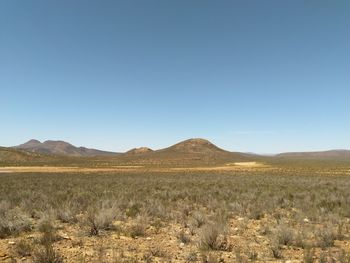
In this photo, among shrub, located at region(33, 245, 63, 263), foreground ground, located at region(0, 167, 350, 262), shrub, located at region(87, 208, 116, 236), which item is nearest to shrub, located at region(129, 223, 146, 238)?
foreground ground, located at region(0, 167, 350, 262)

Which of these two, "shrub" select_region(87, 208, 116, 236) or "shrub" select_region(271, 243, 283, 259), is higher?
"shrub" select_region(87, 208, 116, 236)

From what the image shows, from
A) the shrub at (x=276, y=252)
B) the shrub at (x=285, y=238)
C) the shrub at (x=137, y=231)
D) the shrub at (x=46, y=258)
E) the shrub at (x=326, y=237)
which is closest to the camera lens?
the shrub at (x=46, y=258)

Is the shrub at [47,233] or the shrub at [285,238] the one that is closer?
the shrub at [47,233]

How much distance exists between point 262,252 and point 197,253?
5.17ft

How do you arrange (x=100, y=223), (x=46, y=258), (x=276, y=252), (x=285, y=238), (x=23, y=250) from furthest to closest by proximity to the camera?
(x=100, y=223) → (x=285, y=238) → (x=276, y=252) → (x=23, y=250) → (x=46, y=258)

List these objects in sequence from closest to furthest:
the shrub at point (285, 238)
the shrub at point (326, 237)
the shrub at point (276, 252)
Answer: the shrub at point (276, 252)
the shrub at point (326, 237)
the shrub at point (285, 238)

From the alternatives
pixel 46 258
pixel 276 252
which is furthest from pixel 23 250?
pixel 276 252

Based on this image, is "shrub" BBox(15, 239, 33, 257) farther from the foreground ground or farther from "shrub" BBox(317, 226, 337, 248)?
"shrub" BBox(317, 226, 337, 248)

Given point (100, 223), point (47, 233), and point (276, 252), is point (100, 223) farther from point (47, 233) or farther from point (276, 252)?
point (276, 252)

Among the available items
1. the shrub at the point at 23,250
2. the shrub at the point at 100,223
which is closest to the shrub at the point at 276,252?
the shrub at the point at 100,223

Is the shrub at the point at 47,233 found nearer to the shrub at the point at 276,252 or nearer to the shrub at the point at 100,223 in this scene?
the shrub at the point at 100,223

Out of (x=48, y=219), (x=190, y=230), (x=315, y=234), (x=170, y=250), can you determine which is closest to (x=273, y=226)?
(x=315, y=234)

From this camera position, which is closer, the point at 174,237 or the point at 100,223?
the point at 174,237

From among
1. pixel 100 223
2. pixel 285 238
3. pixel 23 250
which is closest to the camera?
pixel 23 250
